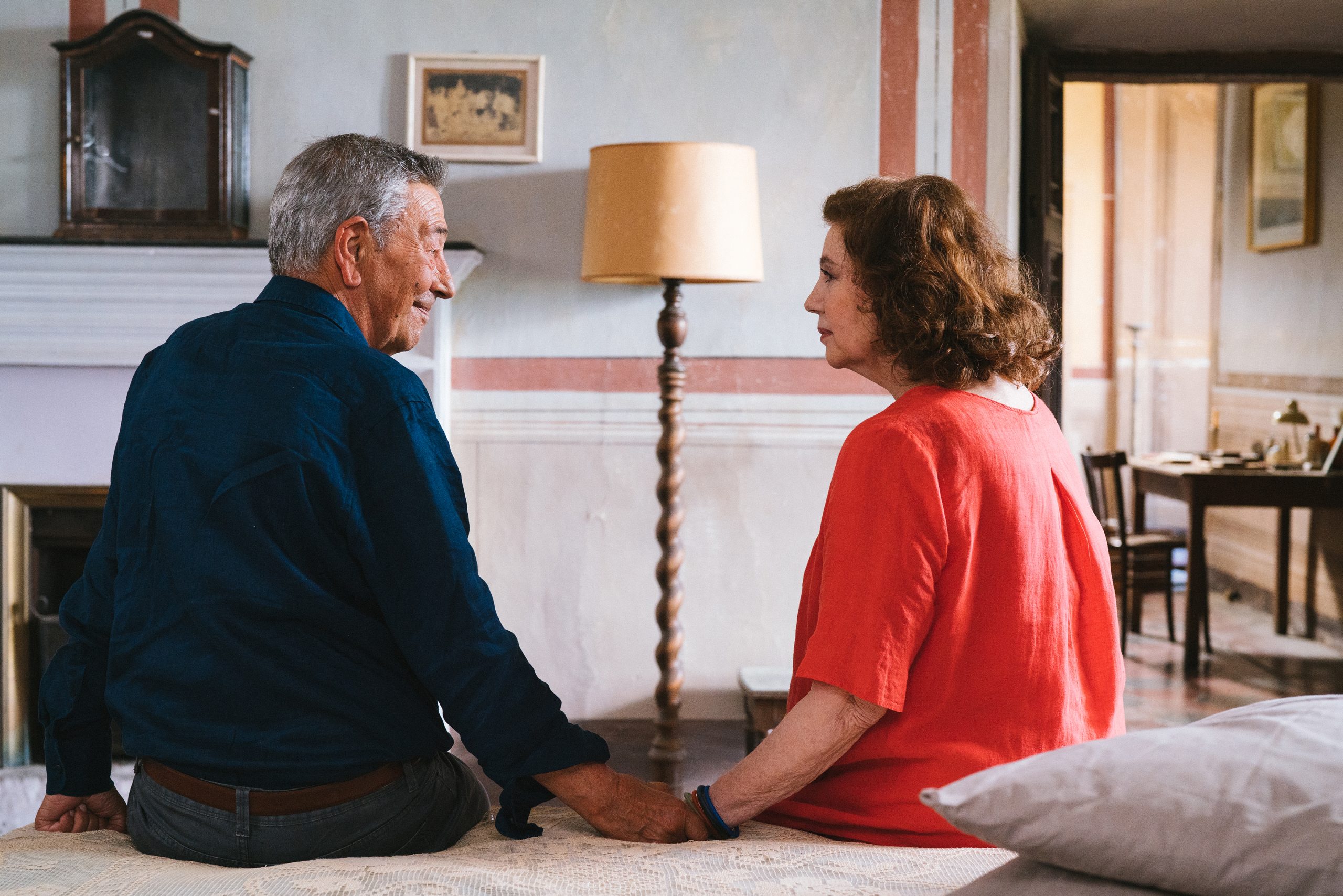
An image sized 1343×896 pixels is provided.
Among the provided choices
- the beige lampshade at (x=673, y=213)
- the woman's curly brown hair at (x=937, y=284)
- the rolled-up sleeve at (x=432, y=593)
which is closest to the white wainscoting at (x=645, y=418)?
the beige lampshade at (x=673, y=213)

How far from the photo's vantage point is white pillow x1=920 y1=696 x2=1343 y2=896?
0.88 meters

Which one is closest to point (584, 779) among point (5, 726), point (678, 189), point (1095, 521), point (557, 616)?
point (1095, 521)

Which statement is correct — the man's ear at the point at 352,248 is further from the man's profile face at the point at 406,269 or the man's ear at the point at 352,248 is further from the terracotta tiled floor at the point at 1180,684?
the terracotta tiled floor at the point at 1180,684

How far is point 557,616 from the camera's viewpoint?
359 centimetres

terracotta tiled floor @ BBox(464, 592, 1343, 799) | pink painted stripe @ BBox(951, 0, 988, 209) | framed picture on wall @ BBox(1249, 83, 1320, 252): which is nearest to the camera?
terracotta tiled floor @ BBox(464, 592, 1343, 799)

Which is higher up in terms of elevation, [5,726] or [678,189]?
[678,189]

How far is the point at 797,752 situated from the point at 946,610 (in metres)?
0.24

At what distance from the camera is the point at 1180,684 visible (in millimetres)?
4434

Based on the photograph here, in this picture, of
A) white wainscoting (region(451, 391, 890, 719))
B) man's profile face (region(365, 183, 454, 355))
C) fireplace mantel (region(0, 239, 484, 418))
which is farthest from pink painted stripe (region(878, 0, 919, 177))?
man's profile face (region(365, 183, 454, 355))

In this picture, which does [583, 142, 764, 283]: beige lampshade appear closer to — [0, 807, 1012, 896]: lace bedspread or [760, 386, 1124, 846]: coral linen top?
[760, 386, 1124, 846]: coral linen top

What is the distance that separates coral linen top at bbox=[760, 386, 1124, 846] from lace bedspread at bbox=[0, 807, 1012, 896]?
9 centimetres

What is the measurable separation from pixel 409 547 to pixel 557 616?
2.39 metres

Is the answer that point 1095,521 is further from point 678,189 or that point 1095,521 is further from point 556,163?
point 556,163

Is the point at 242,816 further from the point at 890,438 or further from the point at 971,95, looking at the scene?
the point at 971,95
